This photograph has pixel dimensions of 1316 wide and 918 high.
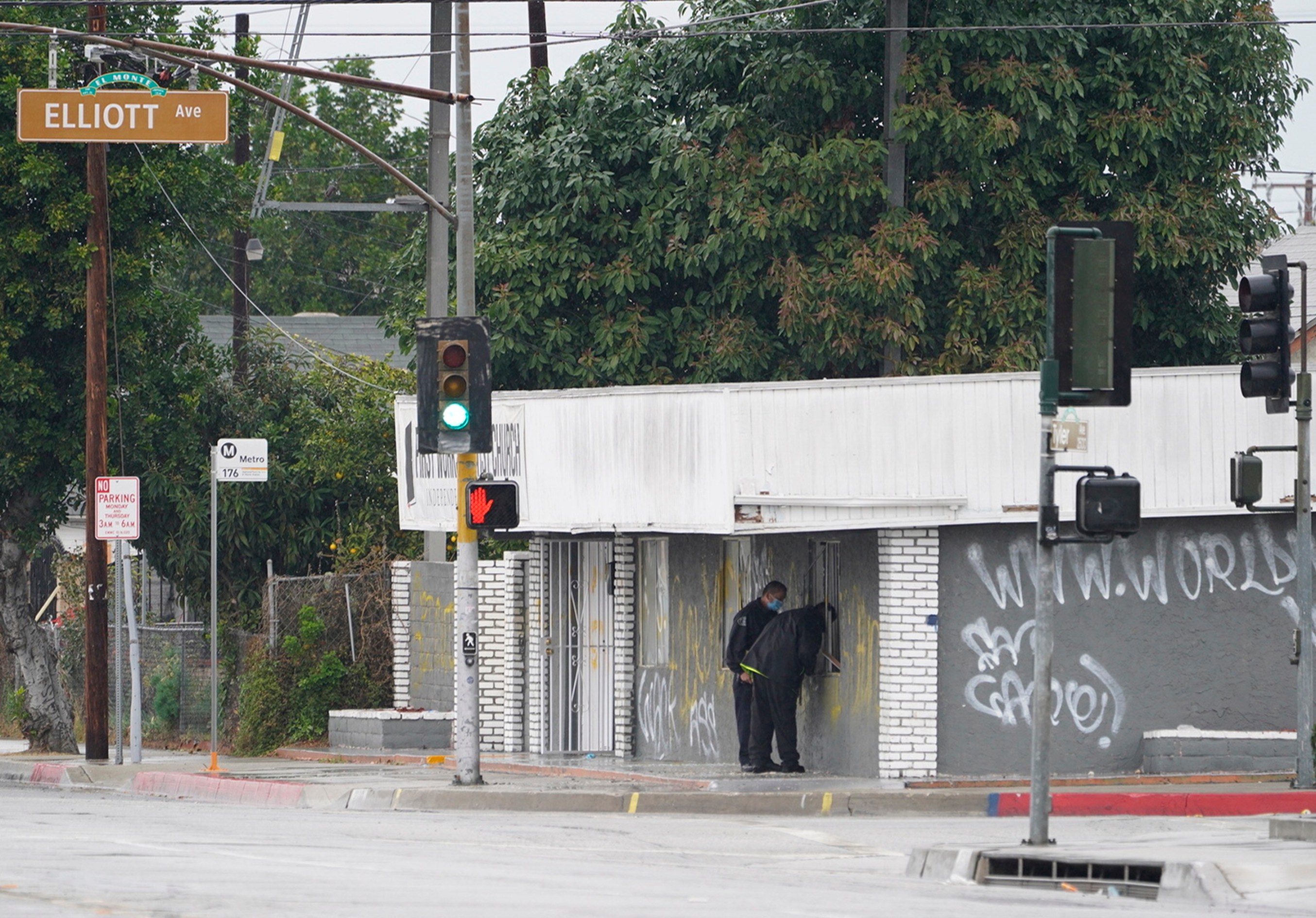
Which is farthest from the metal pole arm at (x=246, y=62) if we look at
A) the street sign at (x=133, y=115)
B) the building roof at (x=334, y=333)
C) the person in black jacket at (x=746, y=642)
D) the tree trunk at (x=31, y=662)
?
the building roof at (x=334, y=333)

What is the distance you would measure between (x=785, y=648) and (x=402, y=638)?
7.54 metres

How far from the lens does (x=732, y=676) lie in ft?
66.1

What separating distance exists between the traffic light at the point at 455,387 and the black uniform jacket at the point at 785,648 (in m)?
3.12

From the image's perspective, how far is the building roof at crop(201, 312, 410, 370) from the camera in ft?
146

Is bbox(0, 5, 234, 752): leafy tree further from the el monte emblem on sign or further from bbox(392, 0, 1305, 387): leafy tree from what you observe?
bbox(392, 0, 1305, 387): leafy tree

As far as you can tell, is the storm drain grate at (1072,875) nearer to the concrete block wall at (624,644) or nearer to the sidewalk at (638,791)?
the sidewalk at (638,791)

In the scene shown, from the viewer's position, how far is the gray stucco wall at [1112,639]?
59.3 feet

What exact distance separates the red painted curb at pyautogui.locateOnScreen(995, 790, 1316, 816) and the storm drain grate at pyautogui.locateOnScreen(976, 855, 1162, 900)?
368 cm

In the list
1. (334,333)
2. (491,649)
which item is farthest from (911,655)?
(334,333)

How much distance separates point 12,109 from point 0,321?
247 centimetres

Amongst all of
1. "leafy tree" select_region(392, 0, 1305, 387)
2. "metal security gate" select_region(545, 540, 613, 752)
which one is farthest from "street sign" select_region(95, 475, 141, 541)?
"leafy tree" select_region(392, 0, 1305, 387)

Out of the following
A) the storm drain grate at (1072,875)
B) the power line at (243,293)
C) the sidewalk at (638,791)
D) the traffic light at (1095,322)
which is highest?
the power line at (243,293)

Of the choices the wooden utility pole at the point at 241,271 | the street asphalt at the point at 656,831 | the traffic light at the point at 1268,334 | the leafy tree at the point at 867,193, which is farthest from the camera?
the wooden utility pole at the point at 241,271

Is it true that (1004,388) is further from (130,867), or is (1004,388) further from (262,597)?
(262,597)
